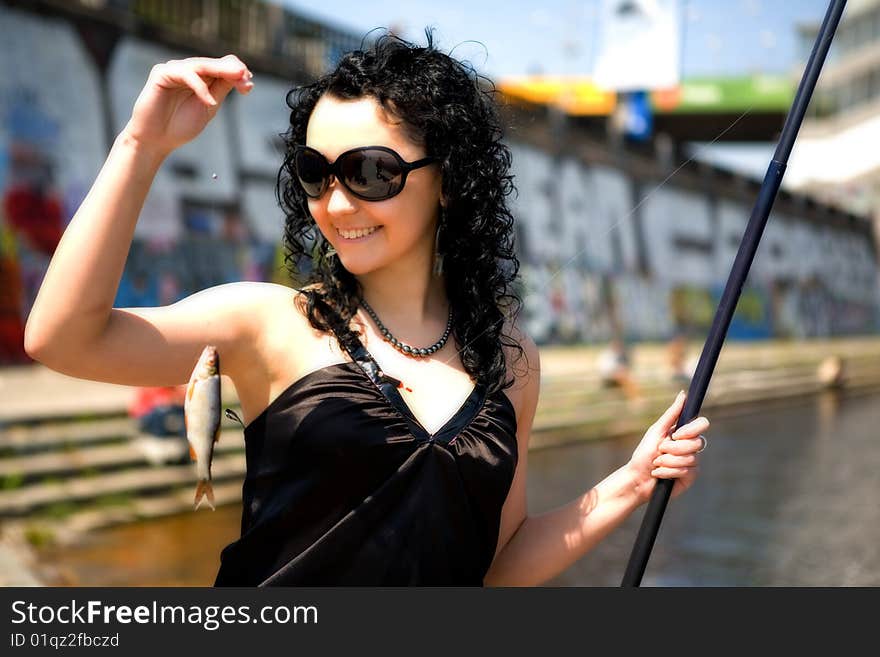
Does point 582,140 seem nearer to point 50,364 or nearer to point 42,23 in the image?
point 42,23

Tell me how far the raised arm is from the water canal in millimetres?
3231

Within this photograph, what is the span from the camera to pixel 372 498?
1.78m

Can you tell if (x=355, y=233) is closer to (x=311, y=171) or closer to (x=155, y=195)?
(x=311, y=171)

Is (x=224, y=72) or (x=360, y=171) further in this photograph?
(x=360, y=171)

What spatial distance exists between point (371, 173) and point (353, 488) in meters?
0.58

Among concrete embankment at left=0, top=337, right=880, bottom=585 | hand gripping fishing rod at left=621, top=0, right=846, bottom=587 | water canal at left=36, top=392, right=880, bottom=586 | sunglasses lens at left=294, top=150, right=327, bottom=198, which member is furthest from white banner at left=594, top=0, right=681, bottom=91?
concrete embankment at left=0, top=337, right=880, bottom=585

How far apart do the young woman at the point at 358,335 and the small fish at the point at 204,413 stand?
47 millimetres

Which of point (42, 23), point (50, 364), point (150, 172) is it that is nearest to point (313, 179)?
point (150, 172)

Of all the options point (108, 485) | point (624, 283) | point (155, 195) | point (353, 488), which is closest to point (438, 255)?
point (353, 488)

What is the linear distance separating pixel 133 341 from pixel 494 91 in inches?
38.7

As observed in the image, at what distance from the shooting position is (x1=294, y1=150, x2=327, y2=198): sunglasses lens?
5.93ft

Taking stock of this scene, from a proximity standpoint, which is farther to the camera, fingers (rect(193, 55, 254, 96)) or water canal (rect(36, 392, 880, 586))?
water canal (rect(36, 392, 880, 586))

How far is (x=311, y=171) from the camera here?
71.6 inches

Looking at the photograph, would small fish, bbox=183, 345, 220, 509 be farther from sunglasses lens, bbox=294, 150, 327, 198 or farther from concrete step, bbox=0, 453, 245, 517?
concrete step, bbox=0, 453, 245, 517
